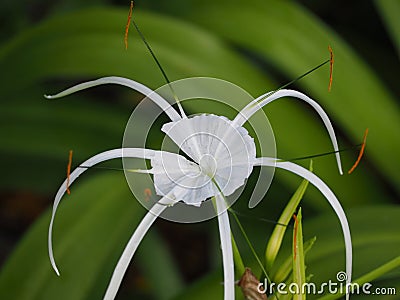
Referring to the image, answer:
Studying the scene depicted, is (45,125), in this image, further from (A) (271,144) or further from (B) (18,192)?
(A) (271,144)

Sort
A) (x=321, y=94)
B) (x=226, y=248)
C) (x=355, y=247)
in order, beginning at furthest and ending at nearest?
(x=321, y=94)
(x=355, y=247)
(x=226, y=248)

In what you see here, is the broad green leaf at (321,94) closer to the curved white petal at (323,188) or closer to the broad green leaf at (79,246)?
the broad green leaf at (79,246)

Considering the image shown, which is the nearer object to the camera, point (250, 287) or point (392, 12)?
point (250, 287)

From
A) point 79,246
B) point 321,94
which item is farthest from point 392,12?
point 79,246

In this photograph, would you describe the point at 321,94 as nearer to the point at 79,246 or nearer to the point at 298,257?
the point at 79,246

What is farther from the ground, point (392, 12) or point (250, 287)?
point (392, 12)

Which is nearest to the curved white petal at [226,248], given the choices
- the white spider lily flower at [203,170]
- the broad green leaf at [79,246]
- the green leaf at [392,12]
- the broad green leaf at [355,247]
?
the white spider lily flower at [203,170]

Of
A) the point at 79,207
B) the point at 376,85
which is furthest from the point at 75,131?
the point at 376,85

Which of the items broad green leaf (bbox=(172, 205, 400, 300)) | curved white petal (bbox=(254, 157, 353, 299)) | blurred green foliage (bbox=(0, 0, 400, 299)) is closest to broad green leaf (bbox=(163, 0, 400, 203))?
blurred green foliage (bbox=(0, 0, 400, 299))
